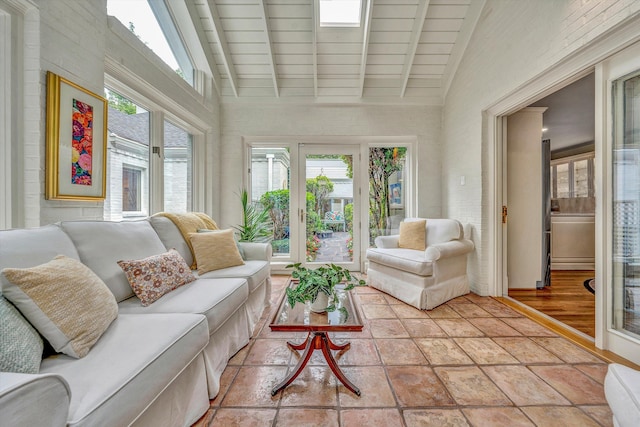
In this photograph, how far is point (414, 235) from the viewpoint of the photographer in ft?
10.8

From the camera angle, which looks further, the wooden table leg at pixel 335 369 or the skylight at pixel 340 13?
the skylight at pixel 340 13

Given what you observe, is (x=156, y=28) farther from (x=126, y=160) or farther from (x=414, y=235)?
(x=414, y=235)

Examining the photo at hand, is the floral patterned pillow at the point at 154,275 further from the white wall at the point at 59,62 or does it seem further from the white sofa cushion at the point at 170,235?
the white wall at the point at 59,62

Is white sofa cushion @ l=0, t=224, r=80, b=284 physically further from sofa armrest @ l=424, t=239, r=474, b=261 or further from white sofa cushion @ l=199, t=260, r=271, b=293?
sofa armrest @ l=424, t=239, r=474, b=261

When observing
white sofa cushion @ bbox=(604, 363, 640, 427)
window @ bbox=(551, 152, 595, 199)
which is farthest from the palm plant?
window @ bbox=(551, 152, 595, 199)

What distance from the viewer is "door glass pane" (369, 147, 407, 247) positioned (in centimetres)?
414

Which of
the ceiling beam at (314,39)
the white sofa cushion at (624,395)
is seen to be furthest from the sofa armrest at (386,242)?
the white sofa cushion at (624,395)

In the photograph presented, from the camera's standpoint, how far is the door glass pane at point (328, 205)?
4090 millimetres

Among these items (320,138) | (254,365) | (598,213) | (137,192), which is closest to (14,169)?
(137,192)

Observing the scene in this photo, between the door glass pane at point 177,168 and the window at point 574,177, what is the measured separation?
663 centimetres

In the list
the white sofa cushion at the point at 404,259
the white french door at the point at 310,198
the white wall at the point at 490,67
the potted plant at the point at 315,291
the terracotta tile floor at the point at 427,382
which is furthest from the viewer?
the white french door at the point at 310,198

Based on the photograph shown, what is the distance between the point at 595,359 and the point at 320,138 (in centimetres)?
355

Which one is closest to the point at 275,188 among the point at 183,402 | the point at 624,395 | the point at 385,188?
the point at 385,188

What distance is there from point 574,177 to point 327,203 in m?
5.00
